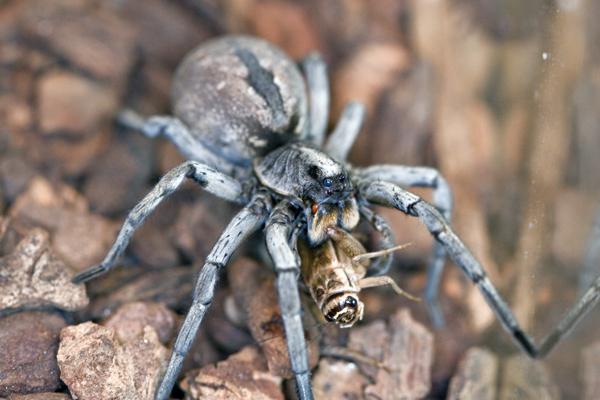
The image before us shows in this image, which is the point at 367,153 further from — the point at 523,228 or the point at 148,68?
the point at 148,68

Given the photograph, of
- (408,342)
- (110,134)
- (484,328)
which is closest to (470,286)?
(484,328)

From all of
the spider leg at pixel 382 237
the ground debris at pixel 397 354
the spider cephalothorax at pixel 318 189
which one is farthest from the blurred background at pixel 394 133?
the spider cephalothorax at pixel 318 189

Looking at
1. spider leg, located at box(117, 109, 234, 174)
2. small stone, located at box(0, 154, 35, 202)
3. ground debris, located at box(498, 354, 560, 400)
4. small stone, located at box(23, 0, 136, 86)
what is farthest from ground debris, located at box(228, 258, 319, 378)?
small stone, located at box(23, 0, 136, 86)

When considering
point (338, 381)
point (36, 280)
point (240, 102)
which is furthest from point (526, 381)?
point (36, 280)

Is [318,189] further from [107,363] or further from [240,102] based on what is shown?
[107,363]

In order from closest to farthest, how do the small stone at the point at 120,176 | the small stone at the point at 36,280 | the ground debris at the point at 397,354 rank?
the small stone at the point at 36,280, the ground debris at the point at 397,354, the small stone at the point at 120,176

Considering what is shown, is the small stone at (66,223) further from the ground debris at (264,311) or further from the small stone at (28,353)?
the ground debris at (264,311)

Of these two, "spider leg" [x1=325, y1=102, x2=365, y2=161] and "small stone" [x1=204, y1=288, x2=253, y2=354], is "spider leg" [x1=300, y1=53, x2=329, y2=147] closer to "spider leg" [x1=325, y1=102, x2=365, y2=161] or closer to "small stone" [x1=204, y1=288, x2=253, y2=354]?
"spider leg" [x1=325, y1=102, x2=365, y2=161]
